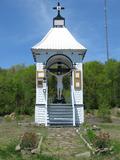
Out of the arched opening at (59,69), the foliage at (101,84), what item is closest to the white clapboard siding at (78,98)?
the arched opening at (59,69)

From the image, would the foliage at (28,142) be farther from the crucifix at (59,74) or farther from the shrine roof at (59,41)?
the crucifix at (59,74)

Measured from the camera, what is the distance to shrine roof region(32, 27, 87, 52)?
2881cm

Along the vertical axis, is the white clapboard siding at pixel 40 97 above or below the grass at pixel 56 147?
above

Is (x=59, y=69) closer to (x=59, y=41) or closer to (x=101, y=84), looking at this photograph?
(x=59, y=41)

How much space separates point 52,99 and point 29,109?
944 cm

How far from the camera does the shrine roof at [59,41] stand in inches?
1134

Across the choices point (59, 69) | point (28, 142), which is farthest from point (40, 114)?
point (28, 142)

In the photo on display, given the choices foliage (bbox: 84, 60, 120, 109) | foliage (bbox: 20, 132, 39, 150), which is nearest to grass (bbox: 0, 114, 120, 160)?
foliage (bbox: 20, 132, 39, 150)

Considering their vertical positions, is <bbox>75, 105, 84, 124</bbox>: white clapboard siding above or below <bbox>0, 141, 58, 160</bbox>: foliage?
above

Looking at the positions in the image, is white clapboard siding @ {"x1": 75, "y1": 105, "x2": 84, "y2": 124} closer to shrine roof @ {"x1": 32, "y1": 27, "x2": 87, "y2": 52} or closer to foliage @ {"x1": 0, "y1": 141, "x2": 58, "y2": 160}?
shrine roof @ {"x1": 32, "y1": 27, "x2": 87, "y2": 52}

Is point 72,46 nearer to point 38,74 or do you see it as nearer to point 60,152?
point 38,74

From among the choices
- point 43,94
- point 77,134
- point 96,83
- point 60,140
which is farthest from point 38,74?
point 96,83

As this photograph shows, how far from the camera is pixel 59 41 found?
2966 centimetres

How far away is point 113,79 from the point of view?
47.6 metres
